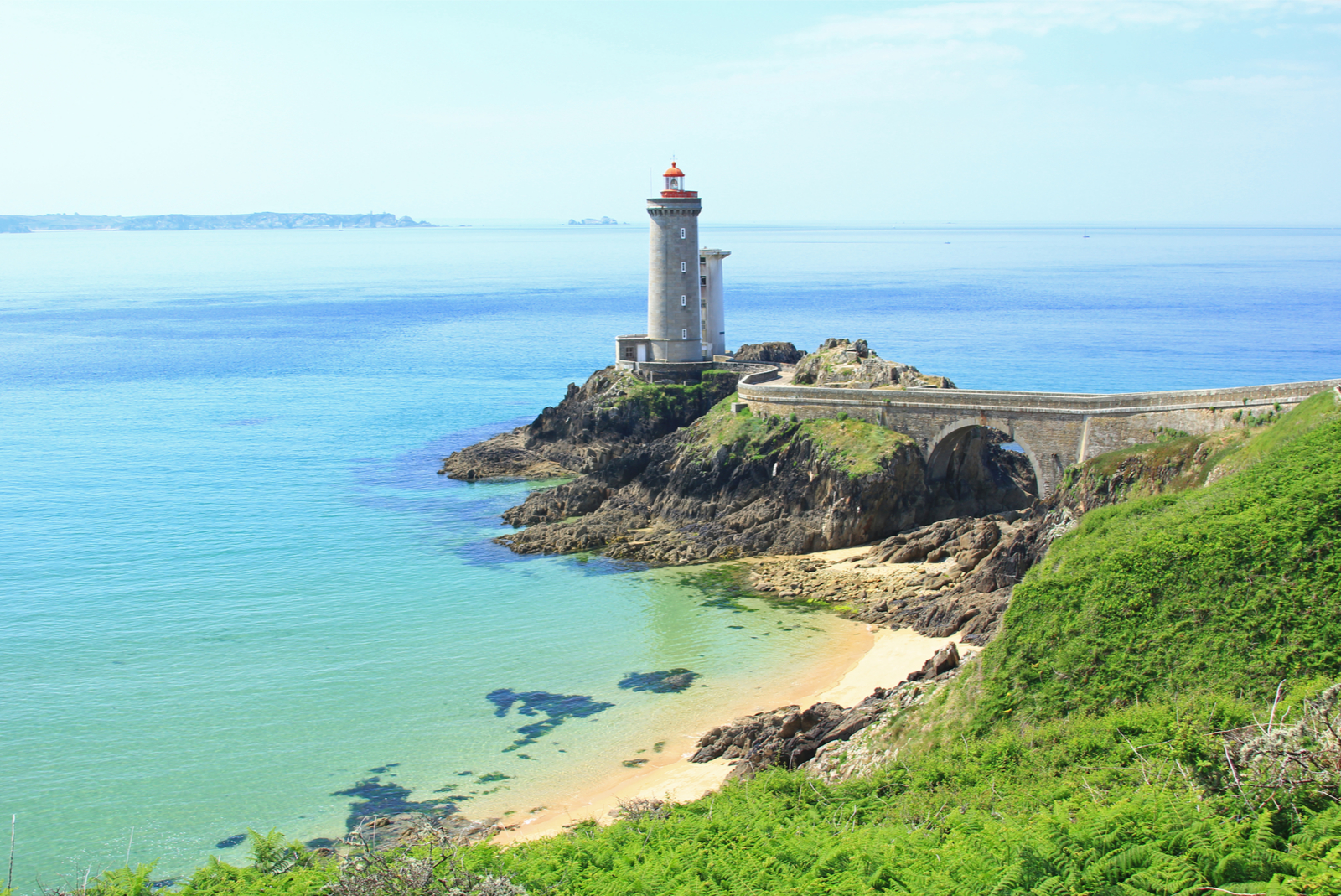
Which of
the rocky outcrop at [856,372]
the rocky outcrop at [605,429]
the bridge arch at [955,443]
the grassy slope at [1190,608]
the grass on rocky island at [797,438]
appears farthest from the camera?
the rocky outcrop at [605,429]

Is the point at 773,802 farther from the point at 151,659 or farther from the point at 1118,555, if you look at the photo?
the point at 151,659

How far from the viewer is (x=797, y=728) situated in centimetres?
2356

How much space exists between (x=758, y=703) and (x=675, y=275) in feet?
108

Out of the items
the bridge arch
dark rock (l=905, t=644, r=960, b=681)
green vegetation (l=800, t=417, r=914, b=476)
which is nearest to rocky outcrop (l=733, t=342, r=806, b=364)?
green vegetation (l=800, t=417, r=914, b=476)

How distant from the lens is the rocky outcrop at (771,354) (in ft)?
200

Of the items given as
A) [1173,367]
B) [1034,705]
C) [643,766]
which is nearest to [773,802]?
[1034,705]

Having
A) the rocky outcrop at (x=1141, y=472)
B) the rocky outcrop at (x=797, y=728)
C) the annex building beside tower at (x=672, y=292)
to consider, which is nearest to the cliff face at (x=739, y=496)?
the rocky outcrop at (x=1141, y=472)

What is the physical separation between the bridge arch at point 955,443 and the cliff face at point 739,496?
764 mm

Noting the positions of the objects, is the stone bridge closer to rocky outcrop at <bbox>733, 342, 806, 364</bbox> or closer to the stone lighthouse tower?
the stone lighthouse tower

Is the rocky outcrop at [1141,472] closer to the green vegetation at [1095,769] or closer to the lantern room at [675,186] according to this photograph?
the green vegetation at [1095,769]

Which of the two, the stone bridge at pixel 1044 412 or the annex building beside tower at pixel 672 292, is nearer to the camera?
the stone bridge at pixel 1044 412

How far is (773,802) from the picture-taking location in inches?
695

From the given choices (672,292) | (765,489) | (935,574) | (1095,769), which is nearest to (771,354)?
(672,292)

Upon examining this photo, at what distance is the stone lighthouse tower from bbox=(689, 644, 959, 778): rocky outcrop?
33.5m
